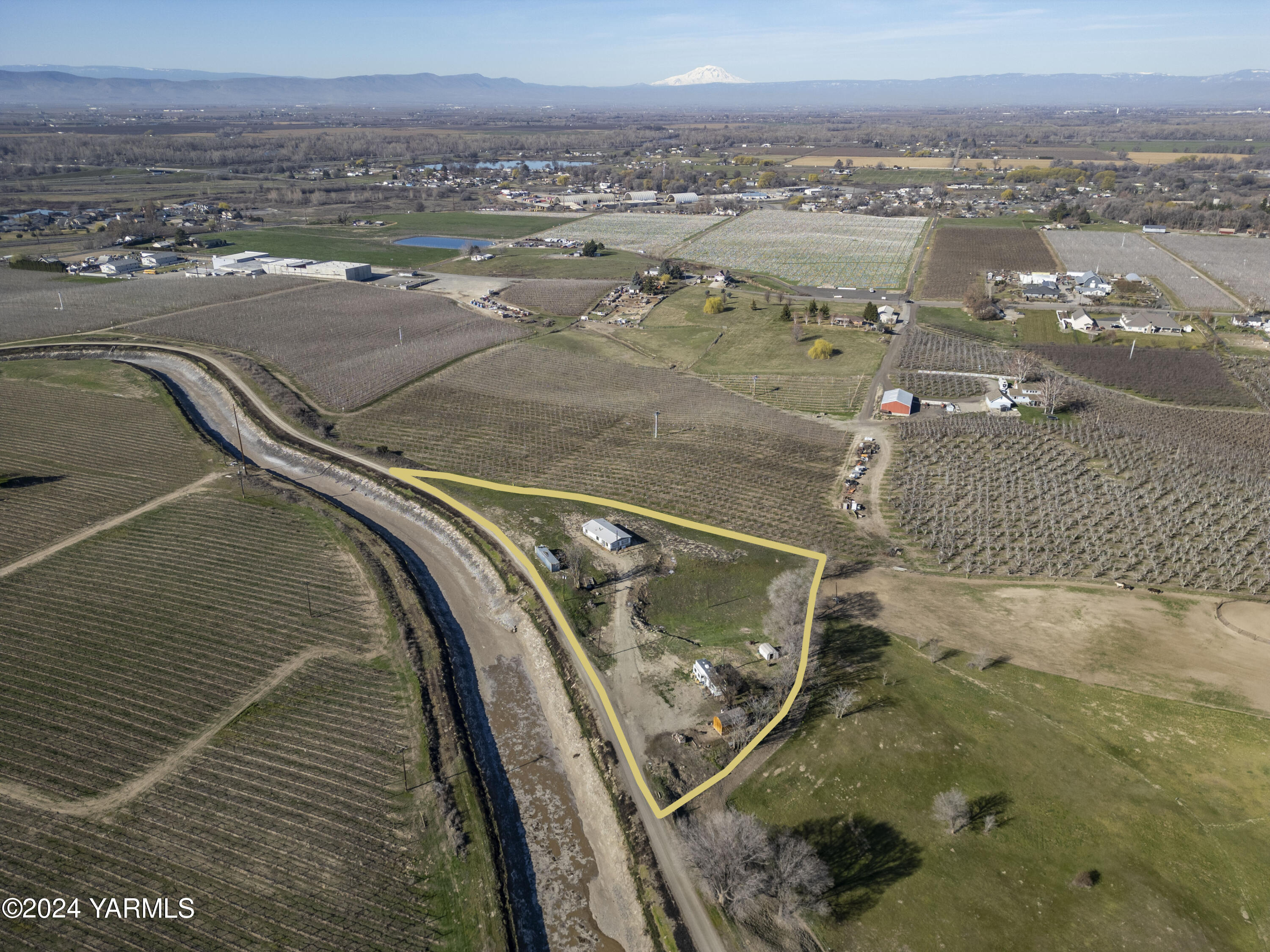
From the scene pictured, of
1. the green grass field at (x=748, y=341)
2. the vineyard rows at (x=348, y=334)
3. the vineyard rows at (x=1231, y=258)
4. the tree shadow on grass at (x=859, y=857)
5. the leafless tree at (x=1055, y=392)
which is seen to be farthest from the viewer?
the vineyard rows at (x=1231, y=258)

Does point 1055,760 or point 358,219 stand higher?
point 358,219

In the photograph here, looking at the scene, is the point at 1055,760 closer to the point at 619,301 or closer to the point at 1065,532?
the point at 1065,532

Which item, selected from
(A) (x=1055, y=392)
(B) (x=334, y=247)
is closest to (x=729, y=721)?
(A) (x=1055, y=392)

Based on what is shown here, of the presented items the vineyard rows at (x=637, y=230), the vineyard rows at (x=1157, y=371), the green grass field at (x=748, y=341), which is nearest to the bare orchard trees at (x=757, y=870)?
the green grass field at (x=748, y=341)

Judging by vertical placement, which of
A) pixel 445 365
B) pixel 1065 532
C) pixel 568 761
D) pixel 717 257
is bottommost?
pixel 568 761

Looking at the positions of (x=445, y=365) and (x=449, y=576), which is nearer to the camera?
(x=449, y=576)

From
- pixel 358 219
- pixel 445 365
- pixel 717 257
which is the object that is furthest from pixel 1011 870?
pixel 358 219

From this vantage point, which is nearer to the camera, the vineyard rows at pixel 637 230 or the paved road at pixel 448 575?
the paved road at pixel 448 575

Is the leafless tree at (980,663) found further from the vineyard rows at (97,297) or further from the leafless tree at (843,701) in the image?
the vineyard rows at (97,297)
